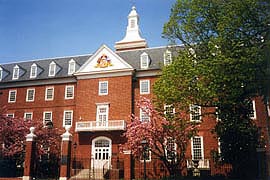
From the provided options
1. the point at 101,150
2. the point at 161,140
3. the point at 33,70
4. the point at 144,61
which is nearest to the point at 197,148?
the point at 161,140

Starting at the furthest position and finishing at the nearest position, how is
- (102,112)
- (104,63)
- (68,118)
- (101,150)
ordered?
(68,118), (104,63), (102,112), (101,150)

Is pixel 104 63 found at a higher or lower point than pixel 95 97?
higher

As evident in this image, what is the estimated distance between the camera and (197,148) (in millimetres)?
21875

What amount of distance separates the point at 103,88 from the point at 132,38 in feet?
53.2

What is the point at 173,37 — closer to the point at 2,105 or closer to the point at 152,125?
the point at 152,125

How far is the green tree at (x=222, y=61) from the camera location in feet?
42.2

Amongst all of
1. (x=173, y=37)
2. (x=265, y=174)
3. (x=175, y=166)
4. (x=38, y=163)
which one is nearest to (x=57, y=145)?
(x=38, y=163)

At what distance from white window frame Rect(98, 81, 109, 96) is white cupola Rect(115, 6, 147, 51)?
14.6 m

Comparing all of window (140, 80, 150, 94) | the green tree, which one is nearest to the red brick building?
window (140, 80, 150, 94)

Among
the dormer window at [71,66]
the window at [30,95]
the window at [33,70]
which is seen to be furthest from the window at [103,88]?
the window at [33,70]

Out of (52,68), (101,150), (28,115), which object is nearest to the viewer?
(101,150)

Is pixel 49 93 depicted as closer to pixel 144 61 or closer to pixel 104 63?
pixel 104 63

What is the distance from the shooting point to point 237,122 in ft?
49.0

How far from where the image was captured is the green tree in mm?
12859
